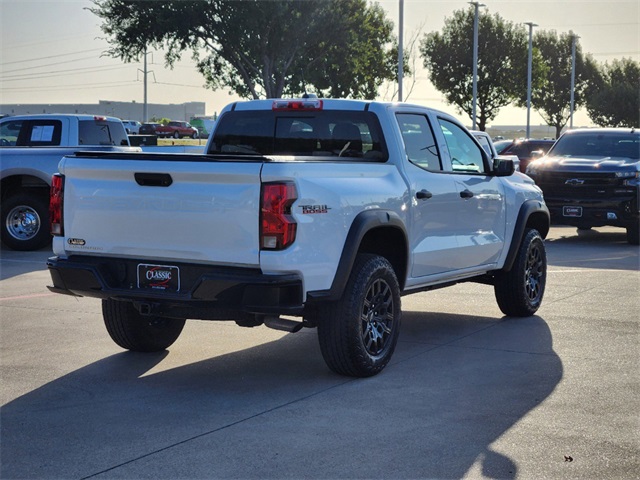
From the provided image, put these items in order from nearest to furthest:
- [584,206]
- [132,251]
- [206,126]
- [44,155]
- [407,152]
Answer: [132,251] < [407,152] < [44,155] < [584,206] < [206,126]

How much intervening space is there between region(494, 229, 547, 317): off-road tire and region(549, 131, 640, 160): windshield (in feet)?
28.3

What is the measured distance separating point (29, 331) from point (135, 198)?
2649 mm

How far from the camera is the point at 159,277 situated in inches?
270

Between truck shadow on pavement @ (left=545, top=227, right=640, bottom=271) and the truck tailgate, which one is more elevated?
the truck tailgate

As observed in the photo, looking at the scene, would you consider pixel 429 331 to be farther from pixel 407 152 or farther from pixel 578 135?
pixel 578 135

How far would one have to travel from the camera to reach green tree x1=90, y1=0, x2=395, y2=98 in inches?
1571

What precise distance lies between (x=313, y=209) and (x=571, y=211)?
1158cm

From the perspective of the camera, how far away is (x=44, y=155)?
51.9ft

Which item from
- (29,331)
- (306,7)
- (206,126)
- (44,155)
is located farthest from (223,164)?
(206,126)

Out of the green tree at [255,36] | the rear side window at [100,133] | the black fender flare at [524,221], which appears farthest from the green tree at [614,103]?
the black fender flare at [524,221]

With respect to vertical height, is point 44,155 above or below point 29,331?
above

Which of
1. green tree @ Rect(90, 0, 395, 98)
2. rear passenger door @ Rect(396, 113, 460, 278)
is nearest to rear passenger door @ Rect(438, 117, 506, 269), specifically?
rear passenger door @ Rect(396, 113, 460, 278)

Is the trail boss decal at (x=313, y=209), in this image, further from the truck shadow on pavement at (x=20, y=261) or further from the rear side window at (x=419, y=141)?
the truck shadow on pavement at (x=20, y=261)

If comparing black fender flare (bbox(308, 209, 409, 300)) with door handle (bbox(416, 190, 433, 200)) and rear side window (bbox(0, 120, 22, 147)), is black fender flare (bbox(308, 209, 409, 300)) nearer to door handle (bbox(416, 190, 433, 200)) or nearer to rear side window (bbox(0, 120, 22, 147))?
door handle (bbox(416, 190, 433, 200))
